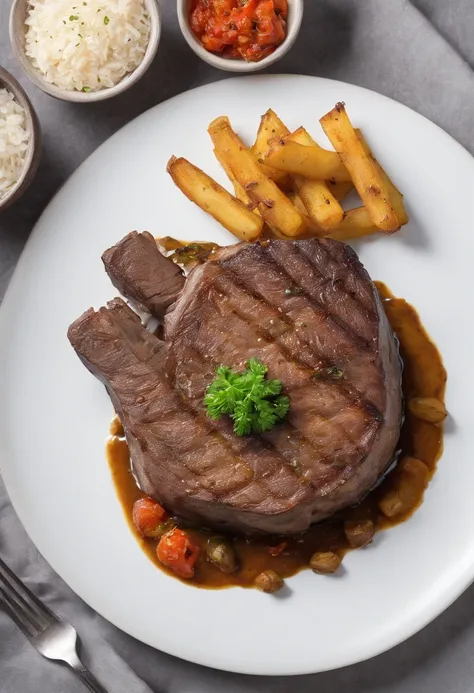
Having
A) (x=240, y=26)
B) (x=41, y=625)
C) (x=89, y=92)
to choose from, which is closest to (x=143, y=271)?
(x=89, y=92)

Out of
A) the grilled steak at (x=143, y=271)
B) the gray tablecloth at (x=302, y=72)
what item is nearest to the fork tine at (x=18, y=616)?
the gray tablecloth at (x=302, y=72)

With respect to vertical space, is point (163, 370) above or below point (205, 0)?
below

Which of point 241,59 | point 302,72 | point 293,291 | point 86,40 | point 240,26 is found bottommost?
point 293,291

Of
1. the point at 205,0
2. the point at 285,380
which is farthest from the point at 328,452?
the point at 205,0

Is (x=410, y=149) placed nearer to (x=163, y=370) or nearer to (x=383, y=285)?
(x=383, y=285)

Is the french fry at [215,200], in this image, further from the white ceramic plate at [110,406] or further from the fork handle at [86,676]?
the fork handle at [86,676]

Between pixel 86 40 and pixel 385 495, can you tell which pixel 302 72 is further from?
pixel 385 495
